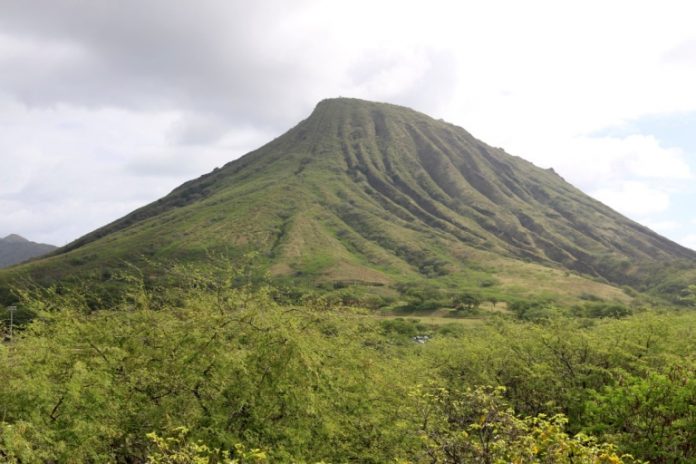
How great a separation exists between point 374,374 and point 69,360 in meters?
13.5

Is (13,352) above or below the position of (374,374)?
above

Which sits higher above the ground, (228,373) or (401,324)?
(228,373)

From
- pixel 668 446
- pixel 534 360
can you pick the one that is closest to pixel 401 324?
pixel 534 360

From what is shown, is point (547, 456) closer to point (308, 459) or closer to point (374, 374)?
point (308, 459)

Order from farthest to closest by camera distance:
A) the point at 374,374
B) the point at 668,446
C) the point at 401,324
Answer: the point at 401,324, the point at 374,374, the point at 668,446

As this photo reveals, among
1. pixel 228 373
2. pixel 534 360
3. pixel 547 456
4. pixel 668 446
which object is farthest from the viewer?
pixel 534 360

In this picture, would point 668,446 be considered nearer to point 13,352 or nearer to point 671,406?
point 671,406

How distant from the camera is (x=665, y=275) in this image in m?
193

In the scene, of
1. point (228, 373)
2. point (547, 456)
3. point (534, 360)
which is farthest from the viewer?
point (534, 360)

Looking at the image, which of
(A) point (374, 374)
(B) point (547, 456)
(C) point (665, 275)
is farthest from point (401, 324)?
(C) point (665, 275)

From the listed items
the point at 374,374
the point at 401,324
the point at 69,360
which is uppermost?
the point at 69,360

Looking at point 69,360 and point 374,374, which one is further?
point 374,374

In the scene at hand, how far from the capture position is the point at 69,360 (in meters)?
20.0

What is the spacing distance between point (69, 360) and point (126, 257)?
178 meters
